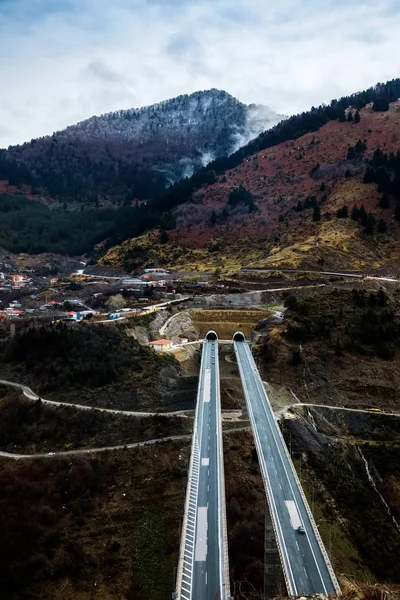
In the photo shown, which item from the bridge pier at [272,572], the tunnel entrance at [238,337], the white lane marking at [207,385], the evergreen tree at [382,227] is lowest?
the bridge pier at [272,572]

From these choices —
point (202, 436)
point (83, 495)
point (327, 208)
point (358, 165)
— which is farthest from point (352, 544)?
point (358, 165)

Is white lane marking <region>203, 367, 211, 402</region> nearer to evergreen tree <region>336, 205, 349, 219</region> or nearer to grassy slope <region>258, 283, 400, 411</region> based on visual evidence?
grassy slope <region>258, 283, 400, 411</region>

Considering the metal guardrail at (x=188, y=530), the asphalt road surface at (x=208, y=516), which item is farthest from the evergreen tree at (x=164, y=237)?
the metal guardrail at (x=188, y=530)

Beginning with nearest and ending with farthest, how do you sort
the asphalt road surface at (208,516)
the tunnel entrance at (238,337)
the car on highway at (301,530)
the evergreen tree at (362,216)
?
the asphalt road surface at (208,516) → the car on highway at (301,530) → the tunnel entrance at (238,337) → the evergreen tree at (362,216)

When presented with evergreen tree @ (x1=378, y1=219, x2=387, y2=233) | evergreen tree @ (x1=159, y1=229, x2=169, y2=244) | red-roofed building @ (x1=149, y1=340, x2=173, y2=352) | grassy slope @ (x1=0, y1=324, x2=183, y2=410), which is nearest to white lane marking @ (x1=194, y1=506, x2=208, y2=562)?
grassy slope @ (x1=0, y1=324, x2=183, y2=410)

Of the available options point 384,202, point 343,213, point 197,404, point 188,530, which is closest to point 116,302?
point 197,404

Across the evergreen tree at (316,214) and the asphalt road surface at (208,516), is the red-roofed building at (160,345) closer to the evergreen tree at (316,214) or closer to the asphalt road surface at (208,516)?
the asphalt road surface at (208,516)

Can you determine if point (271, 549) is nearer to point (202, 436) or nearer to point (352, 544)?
point (352, 544)

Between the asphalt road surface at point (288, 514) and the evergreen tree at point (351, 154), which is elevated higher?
the evergreen tree at point (351, 154)
